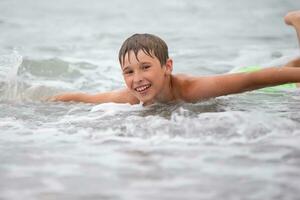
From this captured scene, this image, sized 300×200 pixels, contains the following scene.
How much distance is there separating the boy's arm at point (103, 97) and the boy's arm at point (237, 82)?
0.53 meters

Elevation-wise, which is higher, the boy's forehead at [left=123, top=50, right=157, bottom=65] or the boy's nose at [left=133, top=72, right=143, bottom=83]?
the boy's forehead at [left=123, top=50, right=157, bottom=65]

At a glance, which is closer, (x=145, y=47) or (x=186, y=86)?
(x=145, y=47)

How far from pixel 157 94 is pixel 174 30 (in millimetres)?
7160

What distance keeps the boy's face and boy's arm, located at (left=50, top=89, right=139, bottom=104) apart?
12.9 inches

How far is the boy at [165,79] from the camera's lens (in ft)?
12.1

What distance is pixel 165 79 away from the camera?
4020 mm

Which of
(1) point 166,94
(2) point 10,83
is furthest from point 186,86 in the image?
(2) point 10,83

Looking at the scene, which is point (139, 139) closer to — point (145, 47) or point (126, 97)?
point (145, 47)

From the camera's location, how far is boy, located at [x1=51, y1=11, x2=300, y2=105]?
368 centimetres

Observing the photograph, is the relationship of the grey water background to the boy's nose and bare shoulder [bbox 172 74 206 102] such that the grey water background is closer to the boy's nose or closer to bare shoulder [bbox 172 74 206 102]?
bare shoulder [bbox 172 74 206 102]

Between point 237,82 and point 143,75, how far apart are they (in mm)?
695

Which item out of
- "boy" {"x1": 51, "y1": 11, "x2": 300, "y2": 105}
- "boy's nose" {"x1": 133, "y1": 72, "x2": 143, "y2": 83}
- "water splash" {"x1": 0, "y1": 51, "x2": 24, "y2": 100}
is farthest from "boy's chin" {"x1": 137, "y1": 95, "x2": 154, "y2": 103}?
"water splash" {"x1": 0, "y1": 51, "x2": 24, "y2": 100}

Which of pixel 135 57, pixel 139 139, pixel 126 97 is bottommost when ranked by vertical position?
pixel 139 139

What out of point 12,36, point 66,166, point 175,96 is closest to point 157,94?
point 175,96
